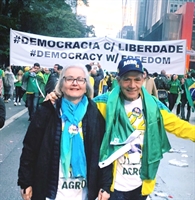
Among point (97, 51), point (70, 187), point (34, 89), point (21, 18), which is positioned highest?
point (21, 18)

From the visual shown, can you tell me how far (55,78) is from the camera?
27.7 ft

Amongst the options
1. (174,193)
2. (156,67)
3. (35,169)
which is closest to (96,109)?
(35,169)

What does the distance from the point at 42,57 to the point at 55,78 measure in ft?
2.16

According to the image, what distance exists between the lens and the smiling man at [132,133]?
2545 mm

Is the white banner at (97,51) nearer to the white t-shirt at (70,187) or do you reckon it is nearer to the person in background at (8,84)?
the white t-shirt at (70,187)

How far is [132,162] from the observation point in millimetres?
2598

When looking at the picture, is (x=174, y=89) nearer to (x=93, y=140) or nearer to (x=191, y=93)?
(x=191, y=93)

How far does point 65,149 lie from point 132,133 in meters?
0.55

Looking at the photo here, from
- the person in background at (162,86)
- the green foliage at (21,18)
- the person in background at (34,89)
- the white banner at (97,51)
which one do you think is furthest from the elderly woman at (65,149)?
the green foliage at (21,18)

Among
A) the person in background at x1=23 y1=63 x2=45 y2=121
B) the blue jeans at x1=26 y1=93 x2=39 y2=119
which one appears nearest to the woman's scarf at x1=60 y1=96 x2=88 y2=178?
the person in background at x1=23 y1=63 x2=45 y2=121

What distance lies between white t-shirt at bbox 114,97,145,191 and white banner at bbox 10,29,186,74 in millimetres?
4898

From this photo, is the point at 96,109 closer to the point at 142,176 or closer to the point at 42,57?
the point at 142,176

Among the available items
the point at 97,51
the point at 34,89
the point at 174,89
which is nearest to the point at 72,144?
the point at 97,51

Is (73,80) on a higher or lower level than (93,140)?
higher
